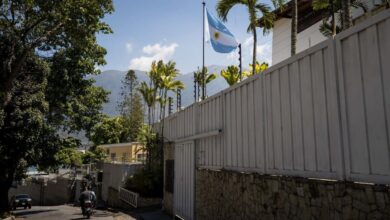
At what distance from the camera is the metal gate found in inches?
528

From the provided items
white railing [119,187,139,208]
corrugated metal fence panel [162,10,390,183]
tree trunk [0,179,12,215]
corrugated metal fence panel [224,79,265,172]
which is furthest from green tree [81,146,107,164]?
corrugated metal fence panel [162,10,390,183]

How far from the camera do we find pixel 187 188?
45.9ft

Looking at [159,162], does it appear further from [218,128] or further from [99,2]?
[218,128]

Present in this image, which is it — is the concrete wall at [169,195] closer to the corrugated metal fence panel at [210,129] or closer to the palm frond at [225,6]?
the corrugated metal fence panel at [210,129]

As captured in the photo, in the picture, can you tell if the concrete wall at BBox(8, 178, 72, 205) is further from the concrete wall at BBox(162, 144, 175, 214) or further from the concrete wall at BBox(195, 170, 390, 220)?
the concrete wall at BBox(195, 170, 390, 220)

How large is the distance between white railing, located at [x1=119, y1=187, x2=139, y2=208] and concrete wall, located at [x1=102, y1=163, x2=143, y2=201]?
86cm

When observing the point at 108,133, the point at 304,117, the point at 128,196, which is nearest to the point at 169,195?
the point at 128,196

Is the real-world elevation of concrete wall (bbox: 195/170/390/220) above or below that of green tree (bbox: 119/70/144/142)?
below

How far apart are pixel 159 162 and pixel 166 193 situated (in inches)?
171

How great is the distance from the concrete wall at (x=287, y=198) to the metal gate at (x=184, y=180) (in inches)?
63.8

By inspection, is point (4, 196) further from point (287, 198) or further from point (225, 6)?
point (287, 198)

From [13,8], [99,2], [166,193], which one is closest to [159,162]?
[166,193]

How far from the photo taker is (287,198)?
688cm

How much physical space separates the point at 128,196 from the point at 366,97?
1950cm
